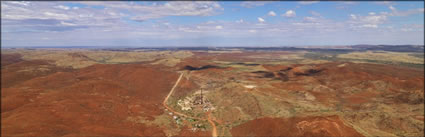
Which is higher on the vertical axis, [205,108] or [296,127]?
[296,127]

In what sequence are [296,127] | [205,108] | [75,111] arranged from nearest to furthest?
1. [296,127]
2. [75,111]
3. [205,108]

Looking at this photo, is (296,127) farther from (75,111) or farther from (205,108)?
(75,111)

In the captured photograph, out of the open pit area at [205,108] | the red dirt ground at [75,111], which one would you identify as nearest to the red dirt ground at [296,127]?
→ the open pit area at [205,108]

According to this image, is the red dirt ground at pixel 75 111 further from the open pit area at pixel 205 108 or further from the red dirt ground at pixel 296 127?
the red dirt ground at pixel 296 127

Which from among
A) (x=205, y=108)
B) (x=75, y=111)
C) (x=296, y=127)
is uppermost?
(x=75, y=111)

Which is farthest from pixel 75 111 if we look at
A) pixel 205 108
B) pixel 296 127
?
pixel 296 127

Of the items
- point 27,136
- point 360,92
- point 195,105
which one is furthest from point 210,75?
point 27,136

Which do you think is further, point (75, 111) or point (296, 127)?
point (75, 111)

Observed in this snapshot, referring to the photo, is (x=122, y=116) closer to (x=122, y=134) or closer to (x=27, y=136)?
(x=122, y=134)

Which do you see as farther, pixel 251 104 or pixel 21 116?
pixel 251 104
